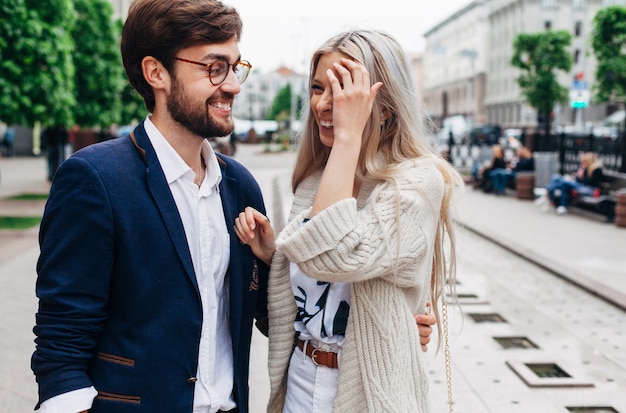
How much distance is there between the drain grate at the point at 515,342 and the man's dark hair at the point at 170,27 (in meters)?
4.69

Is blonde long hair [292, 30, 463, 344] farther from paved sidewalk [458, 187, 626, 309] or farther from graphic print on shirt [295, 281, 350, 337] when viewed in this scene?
paved sidewalk [458, 187, 626, 309]

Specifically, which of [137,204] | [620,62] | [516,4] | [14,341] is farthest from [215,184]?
[516,4]

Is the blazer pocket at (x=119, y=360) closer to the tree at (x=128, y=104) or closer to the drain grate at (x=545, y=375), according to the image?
the drain grate at (x=545, y=375)

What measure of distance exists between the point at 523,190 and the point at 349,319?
17119 mm

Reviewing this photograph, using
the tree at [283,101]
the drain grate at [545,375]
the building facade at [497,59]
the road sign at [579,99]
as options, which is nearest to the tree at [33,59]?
the drain grate at [545,375]

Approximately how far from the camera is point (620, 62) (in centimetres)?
2802

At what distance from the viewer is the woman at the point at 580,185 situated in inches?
569

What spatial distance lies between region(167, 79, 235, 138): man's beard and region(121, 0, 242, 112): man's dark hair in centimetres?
8

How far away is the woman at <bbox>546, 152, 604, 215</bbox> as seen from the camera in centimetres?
1445

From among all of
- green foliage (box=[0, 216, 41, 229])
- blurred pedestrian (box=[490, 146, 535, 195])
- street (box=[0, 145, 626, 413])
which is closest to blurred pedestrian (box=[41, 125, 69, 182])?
green foliage (box=[0, 216, 41, 229])

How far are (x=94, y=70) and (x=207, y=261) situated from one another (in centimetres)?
2087

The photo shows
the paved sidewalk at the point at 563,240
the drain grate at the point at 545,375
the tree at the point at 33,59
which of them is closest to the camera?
the drain grate at the point at 545,375

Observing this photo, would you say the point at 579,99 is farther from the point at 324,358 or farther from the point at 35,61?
the point at 324,358

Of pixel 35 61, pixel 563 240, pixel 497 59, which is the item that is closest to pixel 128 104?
pixel 35 61
